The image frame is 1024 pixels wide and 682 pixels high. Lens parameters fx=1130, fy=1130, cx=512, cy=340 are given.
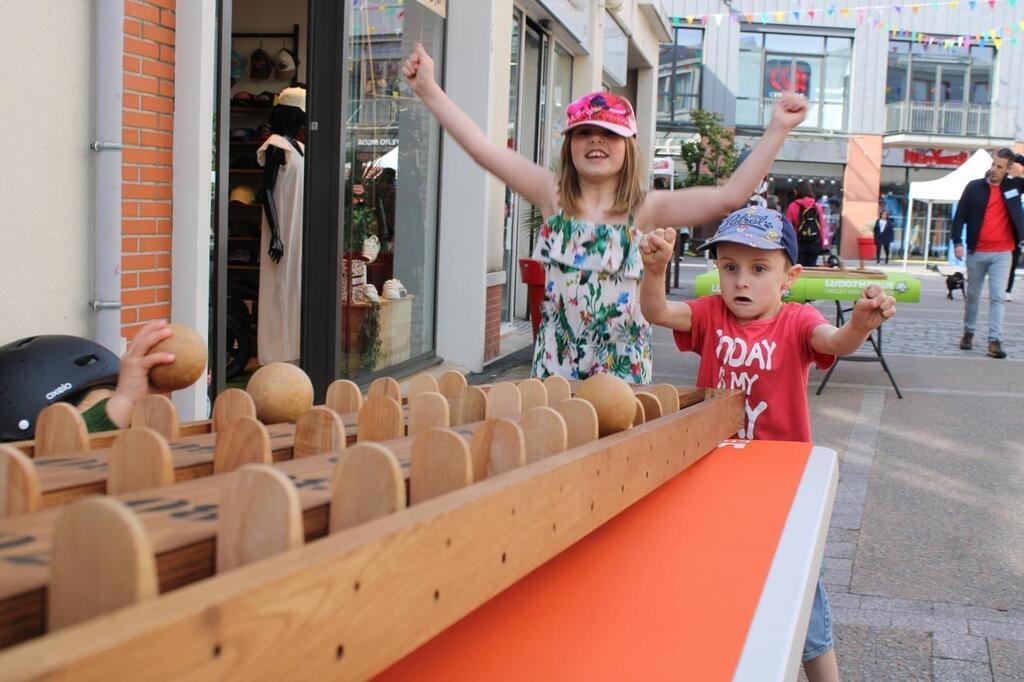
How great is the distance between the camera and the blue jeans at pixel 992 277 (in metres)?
11.6

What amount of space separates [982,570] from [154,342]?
379 cm

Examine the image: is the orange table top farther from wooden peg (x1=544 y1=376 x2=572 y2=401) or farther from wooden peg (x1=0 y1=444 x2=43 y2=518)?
wooden peg (x1=0 y1=444 x2=43 y2=518)

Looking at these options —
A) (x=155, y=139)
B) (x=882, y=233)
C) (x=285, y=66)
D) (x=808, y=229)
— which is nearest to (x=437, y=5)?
(x=285, y=66)

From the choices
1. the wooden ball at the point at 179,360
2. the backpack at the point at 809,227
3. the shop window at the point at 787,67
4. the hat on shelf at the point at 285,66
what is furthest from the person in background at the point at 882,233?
the wooden ball at the point at 179,360

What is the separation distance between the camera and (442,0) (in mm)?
9195

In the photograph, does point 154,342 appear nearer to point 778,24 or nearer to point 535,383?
point 535,383

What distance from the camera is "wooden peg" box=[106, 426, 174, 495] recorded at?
1.40 meters

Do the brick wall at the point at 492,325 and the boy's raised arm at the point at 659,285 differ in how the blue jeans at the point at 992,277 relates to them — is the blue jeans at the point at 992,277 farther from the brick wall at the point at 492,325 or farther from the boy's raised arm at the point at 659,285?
the boy's raised arm at the point at 659,285

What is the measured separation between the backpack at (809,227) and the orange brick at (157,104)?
12.2 meters

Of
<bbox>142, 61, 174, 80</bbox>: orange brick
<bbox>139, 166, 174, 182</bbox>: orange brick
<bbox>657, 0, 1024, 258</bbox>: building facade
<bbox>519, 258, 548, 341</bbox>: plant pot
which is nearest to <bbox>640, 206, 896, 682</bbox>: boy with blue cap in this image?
<bbox>139, 166, 174, 182</bbox>: orange brick

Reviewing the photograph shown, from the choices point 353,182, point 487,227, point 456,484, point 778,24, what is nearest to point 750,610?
point 456,484

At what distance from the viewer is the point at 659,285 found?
3.22 m

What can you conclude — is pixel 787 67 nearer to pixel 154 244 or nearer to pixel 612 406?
pixel 154 244

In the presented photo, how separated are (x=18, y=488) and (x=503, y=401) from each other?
103 cm
